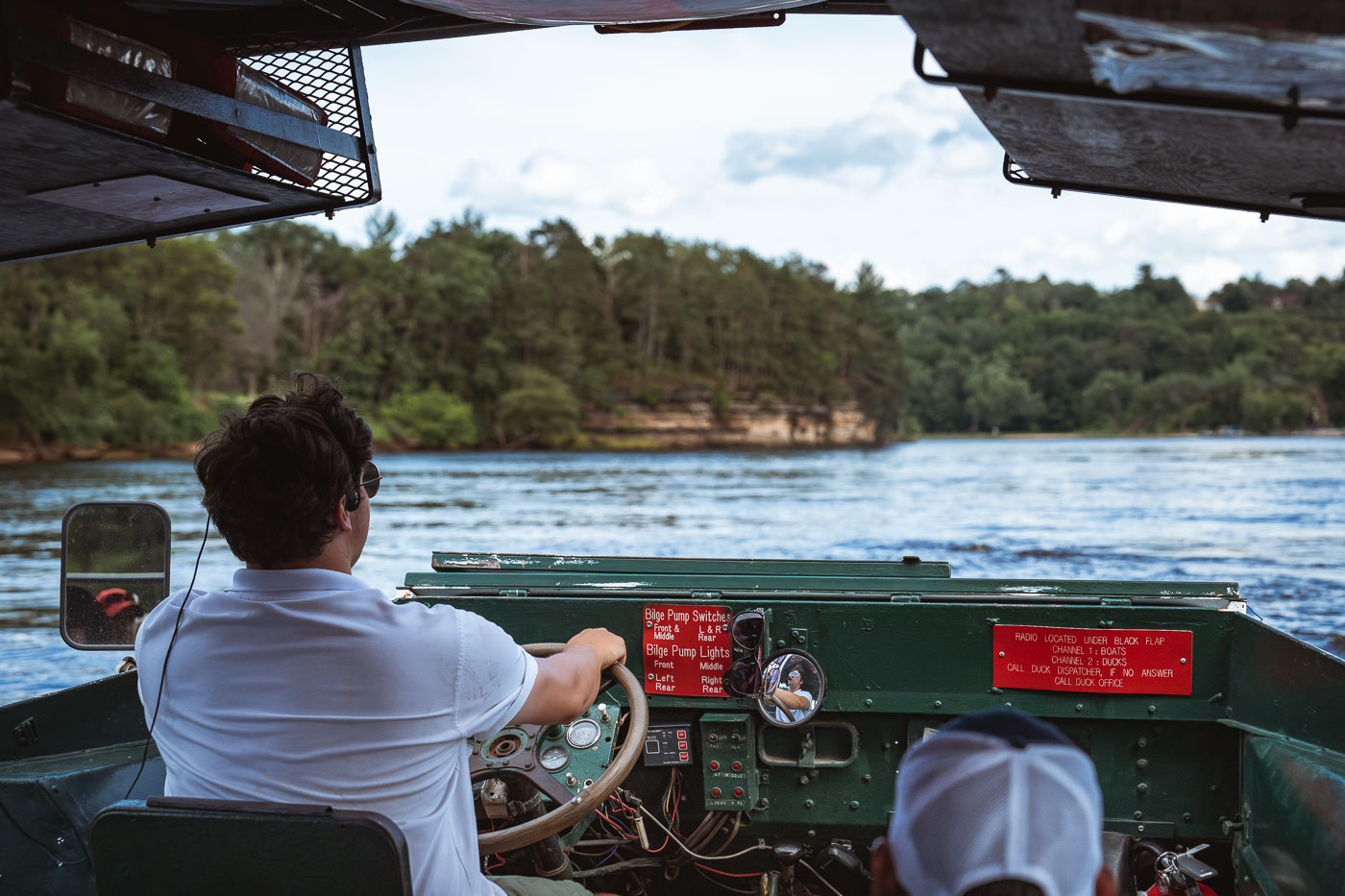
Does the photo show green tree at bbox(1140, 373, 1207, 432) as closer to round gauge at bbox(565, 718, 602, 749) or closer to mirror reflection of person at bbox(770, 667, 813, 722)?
mirror reflection of person at bbox(770, 667, 813, 722)

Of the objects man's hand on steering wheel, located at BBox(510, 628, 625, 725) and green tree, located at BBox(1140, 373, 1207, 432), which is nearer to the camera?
man's hand on steering wheel, located at BBox(510, 628, 625, 725)

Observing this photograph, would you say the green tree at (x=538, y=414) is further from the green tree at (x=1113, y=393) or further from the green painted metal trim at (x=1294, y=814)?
the green painted metal trim at (x=1294, y=814)

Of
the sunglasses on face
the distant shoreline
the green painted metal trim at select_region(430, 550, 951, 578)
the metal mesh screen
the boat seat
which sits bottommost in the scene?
the distant shoreline

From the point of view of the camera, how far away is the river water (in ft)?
57.7

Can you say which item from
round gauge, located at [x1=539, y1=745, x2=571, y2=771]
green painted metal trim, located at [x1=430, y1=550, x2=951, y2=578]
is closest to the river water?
green painted metal trim, located at [x1=430, y1=550, x2=951, y2=578]

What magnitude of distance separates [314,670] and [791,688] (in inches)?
70.0

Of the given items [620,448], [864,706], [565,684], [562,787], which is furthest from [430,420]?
[565,684]

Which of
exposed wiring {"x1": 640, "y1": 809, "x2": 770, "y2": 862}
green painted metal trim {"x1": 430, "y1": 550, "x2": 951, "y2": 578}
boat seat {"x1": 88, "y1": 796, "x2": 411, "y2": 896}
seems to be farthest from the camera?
green painted metal trim {"x1": 430, "y1": 550, "x2": 951, "y2": 578}

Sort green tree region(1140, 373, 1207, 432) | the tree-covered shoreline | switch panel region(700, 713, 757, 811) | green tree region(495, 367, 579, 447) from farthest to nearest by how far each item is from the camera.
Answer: green tree region(1140, 373, 1207, 432) → green tree region(495, 367, 579, 447) → the tree-covered shoreline → switch panel region(700, 713, 757, 811)

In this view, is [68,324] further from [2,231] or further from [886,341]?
[886,341]

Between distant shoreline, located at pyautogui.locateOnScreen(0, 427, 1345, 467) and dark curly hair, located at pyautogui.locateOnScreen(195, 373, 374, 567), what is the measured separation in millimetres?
10730

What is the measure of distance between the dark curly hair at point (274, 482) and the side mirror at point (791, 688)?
1699mm

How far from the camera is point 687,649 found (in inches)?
127

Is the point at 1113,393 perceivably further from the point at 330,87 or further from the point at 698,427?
the point at 330,87
